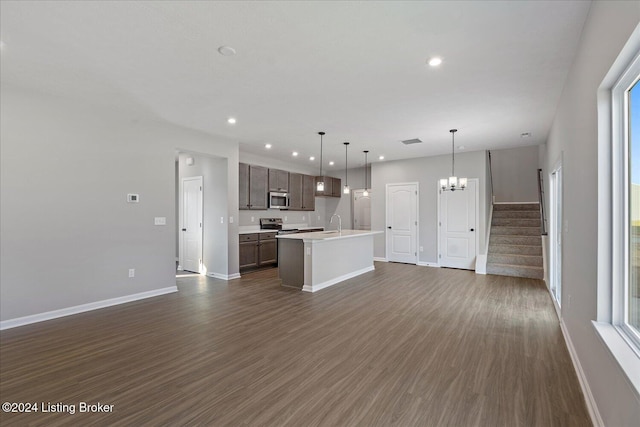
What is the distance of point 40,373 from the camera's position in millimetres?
2572

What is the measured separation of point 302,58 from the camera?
297 centimetres

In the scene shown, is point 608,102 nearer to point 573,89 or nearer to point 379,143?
point 573,89

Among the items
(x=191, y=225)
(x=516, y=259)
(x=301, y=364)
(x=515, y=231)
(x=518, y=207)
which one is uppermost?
(x=518, y=207)

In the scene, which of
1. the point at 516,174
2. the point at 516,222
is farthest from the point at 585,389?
the point at 516,174

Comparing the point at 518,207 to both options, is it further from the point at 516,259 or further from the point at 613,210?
the point at 613,210

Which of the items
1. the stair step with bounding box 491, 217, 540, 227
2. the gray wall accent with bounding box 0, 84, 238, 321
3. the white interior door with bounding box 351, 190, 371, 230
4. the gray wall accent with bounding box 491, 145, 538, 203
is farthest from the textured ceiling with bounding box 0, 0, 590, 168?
the white interior door with bounding box 351, 190, 371, 230

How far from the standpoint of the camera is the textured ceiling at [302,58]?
2301 millimetres

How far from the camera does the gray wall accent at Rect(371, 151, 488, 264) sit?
7113 mm

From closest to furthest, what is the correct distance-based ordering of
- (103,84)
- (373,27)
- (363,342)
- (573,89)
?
(373,27) < (573,89) < (363,342) < (103,84)

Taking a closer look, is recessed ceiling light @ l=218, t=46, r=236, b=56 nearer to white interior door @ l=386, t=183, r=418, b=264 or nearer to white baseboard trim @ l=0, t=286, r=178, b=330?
white baseboard trim @ l=0, t=286, r=178, b=330

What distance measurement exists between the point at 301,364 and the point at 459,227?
5.96 metres

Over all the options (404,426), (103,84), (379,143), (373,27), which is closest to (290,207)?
(379,143)

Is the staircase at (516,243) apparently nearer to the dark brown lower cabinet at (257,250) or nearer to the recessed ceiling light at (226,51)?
the dark brown lower cabinet at (257,250)

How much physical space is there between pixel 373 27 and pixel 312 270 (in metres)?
3.76
